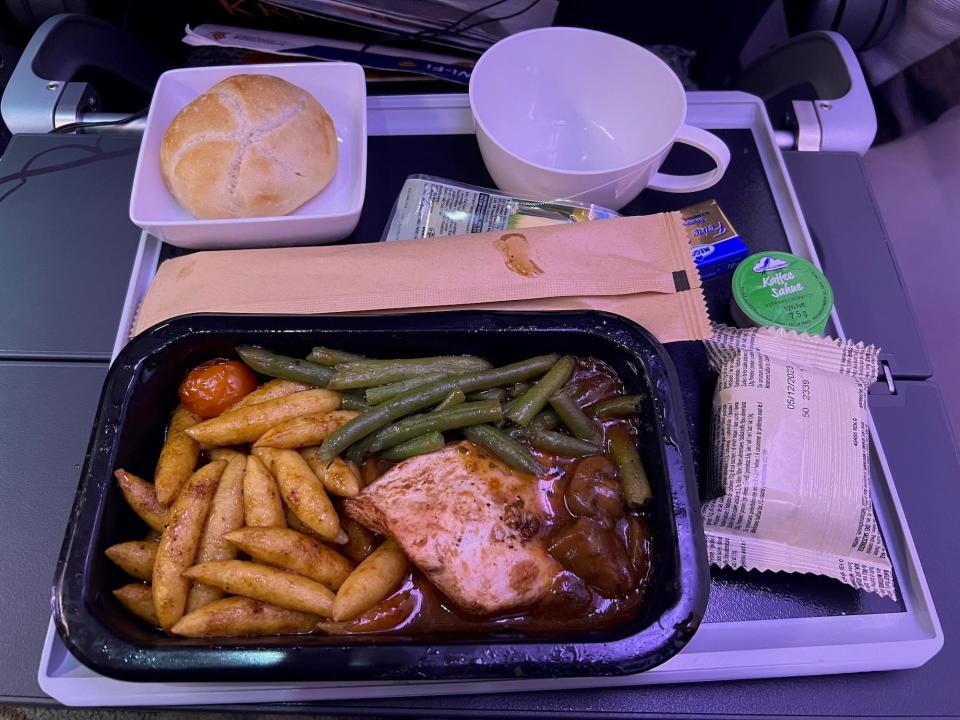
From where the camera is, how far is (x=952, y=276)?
262 cm

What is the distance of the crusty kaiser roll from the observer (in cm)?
159

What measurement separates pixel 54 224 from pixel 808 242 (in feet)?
6.92

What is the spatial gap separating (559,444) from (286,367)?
0.60 m

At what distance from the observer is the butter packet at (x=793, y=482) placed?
136 centimetres

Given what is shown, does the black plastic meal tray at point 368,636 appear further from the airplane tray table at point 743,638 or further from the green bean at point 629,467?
the airplane tray table at point 743,638

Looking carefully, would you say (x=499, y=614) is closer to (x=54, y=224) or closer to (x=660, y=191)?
(x=660, y=191)

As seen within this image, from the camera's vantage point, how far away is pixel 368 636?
120 centimetres

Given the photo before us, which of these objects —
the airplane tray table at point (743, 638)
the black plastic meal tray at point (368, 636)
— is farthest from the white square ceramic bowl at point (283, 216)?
the black plastic meal tray at point (368, 636)

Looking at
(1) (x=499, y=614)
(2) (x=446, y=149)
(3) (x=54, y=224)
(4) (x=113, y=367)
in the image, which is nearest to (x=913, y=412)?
(1) (x=499, y=614)

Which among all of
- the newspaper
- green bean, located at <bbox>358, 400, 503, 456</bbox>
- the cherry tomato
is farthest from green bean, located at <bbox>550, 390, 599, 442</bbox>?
the newspaper

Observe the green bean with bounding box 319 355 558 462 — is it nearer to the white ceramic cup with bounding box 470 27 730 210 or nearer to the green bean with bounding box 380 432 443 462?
the green bean with bounding box 380 432 443 462

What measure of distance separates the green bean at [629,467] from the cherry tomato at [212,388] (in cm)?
81

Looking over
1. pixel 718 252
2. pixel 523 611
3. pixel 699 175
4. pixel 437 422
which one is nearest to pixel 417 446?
pixel 437 422

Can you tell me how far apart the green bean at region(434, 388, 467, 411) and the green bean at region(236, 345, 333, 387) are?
0.84ft
